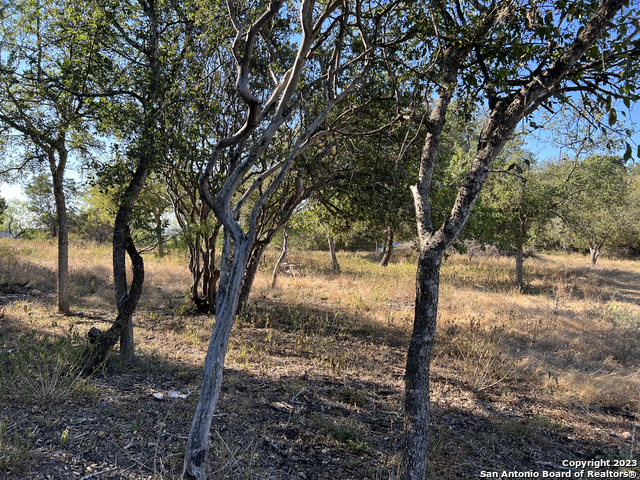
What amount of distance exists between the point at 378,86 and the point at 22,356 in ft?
21.7

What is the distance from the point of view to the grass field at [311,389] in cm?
350

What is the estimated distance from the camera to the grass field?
3498mm

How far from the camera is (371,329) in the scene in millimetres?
9273

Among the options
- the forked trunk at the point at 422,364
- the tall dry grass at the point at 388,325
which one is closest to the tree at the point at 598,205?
the tall dry grass at the point at 388,325

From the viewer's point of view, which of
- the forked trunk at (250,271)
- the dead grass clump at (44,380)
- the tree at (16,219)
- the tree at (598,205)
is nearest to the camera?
the dead grass clump at (44,380)

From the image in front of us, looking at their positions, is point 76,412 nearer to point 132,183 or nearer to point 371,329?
point 132,183

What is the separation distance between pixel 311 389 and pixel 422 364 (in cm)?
249

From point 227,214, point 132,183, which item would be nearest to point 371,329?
point 132,183

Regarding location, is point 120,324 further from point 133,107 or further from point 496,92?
point 496,92

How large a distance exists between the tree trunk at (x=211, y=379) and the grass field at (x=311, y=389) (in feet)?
1.71

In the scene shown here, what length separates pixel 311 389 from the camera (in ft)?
17.8

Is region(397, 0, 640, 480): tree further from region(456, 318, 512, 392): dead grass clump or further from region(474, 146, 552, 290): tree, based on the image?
region(474, 146, 552, 290): tree

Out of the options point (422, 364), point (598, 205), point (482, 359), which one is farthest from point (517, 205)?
point (422, 364)

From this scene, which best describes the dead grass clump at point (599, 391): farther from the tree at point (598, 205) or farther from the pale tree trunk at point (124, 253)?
the pale tree trunk at point (124, 253)
